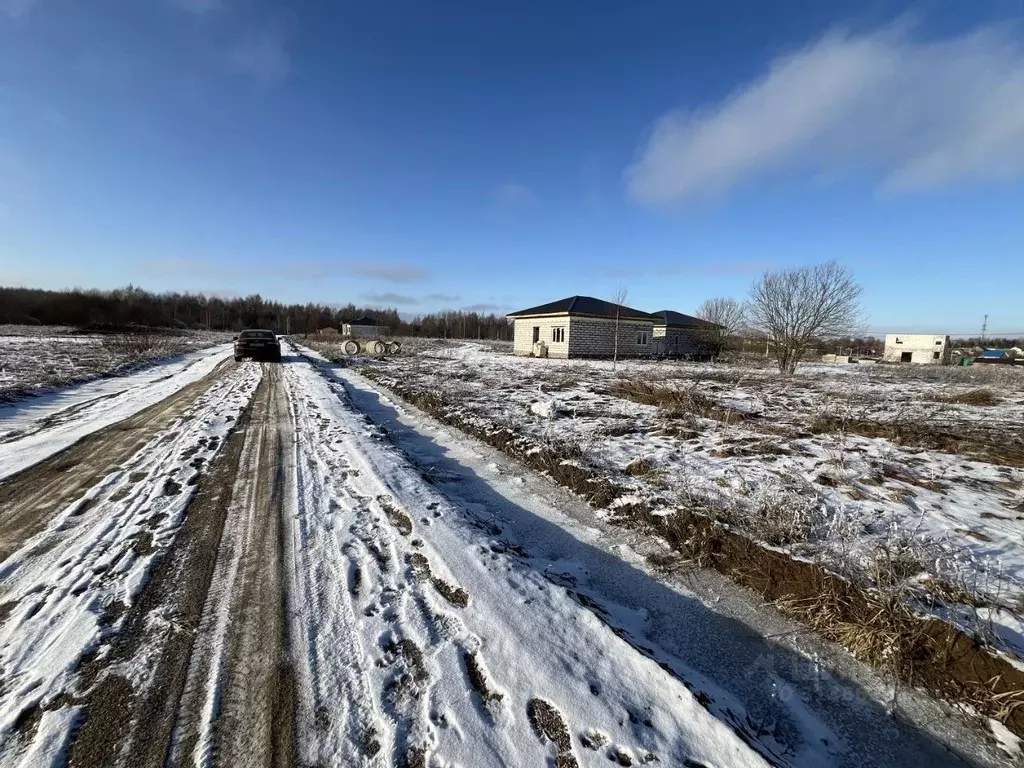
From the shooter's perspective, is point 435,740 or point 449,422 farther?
point 449,422

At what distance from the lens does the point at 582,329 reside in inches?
1062

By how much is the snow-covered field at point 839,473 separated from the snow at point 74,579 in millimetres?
3983

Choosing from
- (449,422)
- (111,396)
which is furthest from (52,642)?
(111,396)

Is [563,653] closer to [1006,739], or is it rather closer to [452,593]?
[452,593]

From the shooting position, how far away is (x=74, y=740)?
5.97 feet

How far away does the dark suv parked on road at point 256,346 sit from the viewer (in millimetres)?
18797

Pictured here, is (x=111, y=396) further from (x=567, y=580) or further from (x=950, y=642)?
(x=950, y=642)

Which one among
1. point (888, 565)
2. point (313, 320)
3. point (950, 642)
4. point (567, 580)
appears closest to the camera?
point (950, 642)

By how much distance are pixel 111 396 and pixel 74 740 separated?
11.5 m

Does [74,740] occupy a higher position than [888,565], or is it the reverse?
[888,565]

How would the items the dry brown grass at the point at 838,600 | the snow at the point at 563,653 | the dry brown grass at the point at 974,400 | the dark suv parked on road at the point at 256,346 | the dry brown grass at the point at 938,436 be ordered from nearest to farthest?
the snow at the point at 563,653
the dry brown grass at the point at 838,600
the dry brown grass at the point at 938,436
the dry brown grass at the point at 974,400
the dark suv parked on road at the point at 256,346

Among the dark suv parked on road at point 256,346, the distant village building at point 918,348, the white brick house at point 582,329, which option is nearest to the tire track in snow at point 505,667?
the dark suv parked on road at point 256,346

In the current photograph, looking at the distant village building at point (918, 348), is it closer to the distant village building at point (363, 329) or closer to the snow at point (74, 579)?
the snow at point (74, 579)

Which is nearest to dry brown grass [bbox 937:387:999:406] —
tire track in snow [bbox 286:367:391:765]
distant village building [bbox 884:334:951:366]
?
tire track in snow [bbox 286:367:391:765]
